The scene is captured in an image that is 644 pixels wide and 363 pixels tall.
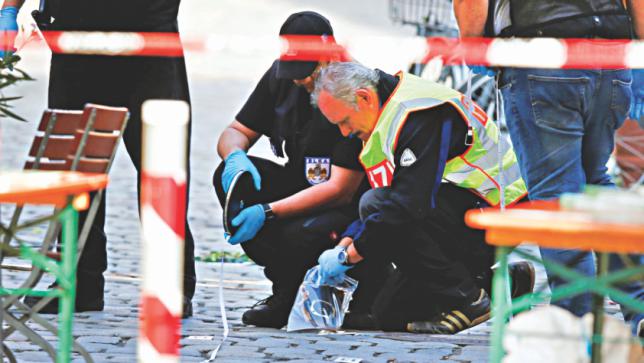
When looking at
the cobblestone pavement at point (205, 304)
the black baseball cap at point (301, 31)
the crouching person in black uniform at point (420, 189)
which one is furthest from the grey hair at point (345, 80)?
the cobblestone pavement at point (205, 304)

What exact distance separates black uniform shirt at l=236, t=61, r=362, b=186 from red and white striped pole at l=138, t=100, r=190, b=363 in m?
2.39

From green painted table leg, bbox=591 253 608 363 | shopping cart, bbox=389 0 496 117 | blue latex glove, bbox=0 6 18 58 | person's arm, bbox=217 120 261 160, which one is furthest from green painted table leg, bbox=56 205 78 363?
shopping cart, bbox=389 0 496 117

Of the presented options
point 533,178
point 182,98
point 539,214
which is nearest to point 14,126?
point 182,98

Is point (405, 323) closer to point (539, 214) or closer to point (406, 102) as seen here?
point (406, 102)

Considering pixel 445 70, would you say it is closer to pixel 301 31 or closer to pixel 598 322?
pixel 301 31

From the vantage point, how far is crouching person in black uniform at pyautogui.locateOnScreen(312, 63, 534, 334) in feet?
17.2

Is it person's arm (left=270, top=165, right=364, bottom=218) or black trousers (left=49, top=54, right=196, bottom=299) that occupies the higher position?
black trousers (left=49, top=54, right=196, bottom=299)

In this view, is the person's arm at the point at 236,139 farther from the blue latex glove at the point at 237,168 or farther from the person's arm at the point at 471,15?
the person's arm at the point at 471,15

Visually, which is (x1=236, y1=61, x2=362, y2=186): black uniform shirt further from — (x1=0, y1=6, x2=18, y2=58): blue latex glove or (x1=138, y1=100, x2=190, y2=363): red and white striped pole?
(x1=138, y1=100, x2=190, y2=363): red and white striped pole

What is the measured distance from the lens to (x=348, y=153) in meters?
5.54

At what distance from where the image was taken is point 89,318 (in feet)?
18.3

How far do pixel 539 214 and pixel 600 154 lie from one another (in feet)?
5.57

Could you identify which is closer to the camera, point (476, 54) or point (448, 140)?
point (476, 54)

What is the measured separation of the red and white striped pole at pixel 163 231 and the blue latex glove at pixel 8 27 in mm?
2054
